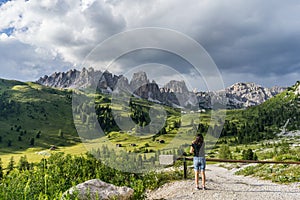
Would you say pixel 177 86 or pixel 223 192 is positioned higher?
pixel 177 86

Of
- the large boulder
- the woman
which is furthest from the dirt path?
the large boulder

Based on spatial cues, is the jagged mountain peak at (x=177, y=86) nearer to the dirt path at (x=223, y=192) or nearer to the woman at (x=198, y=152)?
the woman at (x=198, y=152)

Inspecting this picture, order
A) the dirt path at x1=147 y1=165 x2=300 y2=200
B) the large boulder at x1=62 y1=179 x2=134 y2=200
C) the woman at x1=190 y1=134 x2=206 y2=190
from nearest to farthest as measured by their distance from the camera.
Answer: the large boulder at x1=62 y1=179 x2=134 y2=200 < the dirt path at x1=147 y1=165 x2=300 y2=200 < the woman at x1=190 y1=134 x2=206 y2=190

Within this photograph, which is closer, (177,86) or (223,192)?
(223,192)

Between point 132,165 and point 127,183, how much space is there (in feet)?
6.83

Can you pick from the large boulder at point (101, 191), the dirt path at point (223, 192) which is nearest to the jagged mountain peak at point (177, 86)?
the dirt path at point (223, 192)

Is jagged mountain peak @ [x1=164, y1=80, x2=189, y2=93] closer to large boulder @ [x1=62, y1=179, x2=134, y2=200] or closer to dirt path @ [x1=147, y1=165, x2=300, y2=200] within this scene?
dirt path @ [x1=147, y1=165, x2=300, y2=200]

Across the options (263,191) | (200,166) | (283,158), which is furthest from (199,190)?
(283,158)

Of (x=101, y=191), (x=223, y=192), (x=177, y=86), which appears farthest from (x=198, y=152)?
(x=101, y=191)

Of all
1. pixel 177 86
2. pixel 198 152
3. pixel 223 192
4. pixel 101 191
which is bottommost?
pixel 223 192

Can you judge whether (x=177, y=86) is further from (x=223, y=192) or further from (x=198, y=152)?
(x=223, y=192)

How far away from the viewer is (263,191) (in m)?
15.5

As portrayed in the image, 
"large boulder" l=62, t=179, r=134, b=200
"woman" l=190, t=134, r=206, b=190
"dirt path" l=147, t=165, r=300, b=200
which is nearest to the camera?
"large boulder" l=62, t=179, r=134, b=200

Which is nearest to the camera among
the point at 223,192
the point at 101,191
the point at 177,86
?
the point at 101,191
